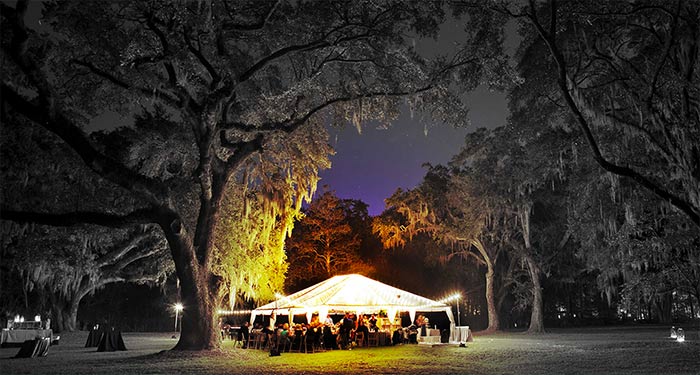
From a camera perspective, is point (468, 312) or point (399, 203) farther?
point (468, 312)

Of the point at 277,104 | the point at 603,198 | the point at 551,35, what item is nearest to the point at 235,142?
the point at 277,104

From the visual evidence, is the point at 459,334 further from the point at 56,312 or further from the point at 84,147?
the point at 56,312

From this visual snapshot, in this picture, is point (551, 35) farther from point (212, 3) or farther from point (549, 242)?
point (549, 242)

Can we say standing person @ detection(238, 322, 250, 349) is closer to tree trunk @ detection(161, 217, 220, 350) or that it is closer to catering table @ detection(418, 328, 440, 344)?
tree trunk @ detection(161, 217, 220, 350)

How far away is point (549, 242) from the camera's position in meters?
31.3

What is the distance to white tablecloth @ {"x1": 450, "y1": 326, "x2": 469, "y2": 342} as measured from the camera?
17469 millimetres

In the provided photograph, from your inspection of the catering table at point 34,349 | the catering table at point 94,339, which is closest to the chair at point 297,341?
the catering table at point 34,349

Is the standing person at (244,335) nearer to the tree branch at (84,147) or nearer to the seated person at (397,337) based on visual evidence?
the seated person at (397,337)

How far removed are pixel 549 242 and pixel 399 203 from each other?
9104 millimetres

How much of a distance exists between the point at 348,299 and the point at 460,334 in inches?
154

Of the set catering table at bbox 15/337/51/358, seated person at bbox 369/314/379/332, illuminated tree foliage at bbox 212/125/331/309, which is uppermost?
illuminated tree foliage at bbox 212/125/331/309

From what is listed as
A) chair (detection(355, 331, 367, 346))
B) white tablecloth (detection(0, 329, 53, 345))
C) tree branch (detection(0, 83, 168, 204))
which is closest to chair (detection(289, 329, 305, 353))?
chair (detection(355, 331, 367, 346))

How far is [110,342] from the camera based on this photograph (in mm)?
15195

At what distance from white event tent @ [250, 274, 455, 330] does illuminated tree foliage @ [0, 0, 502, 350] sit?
11.7 feet
